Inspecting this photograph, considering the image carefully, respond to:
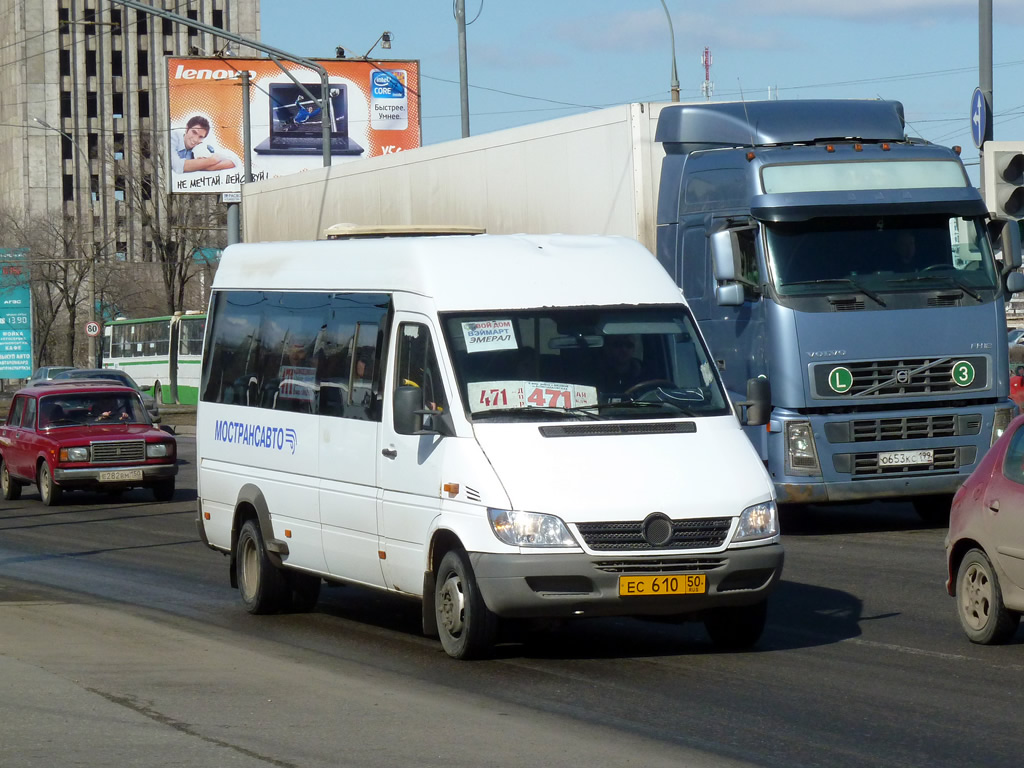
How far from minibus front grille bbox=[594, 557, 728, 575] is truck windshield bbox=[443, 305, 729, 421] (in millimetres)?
951

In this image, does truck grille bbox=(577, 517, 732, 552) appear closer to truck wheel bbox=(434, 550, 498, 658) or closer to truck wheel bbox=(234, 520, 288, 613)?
truck wheel bbox=(434, 550, 498, 658)

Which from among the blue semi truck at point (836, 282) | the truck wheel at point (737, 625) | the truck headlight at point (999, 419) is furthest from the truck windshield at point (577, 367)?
the truck headlight at point (999, 419)

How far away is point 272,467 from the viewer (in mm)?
11820

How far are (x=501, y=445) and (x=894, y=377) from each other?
23.7ft

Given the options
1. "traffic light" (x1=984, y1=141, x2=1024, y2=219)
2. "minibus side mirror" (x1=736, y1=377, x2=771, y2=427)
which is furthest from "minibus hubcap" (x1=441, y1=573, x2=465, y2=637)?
"traffic light" (x1=984, y1=141, x2=1024, y2=219)

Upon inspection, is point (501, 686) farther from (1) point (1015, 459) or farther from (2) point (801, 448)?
(2) point (801, 448)

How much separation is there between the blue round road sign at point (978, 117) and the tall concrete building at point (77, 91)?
326ft

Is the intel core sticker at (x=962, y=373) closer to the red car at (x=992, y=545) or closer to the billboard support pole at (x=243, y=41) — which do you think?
the red car at (x=992, y=545)

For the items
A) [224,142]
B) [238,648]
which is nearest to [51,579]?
[238,648]

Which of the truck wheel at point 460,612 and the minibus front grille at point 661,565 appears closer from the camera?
the minibus front grille at point 661,565

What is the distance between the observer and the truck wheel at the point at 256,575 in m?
11.9

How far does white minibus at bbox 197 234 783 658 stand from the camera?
909 cm

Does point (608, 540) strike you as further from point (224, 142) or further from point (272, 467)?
point (224, 142)

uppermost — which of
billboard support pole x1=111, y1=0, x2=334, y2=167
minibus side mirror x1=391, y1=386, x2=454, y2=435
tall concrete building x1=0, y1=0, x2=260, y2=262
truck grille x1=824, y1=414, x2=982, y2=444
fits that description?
tall concrete building x1=0, y1=0, x2=260, y2=262
